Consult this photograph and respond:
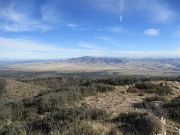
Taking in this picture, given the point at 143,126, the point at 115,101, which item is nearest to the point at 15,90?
the point at 115,101

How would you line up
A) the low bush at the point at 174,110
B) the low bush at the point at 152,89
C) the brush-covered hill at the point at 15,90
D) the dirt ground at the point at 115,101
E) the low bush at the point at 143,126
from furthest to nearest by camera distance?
the brush-covered hill at the point at 15,90 → the low bush at the point at 152,89 → the dirt ground at the point at 115,101 → the low bush at the point at 174,110 → the low bush at the point at 143,126

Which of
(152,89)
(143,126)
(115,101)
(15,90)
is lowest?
(15,90)

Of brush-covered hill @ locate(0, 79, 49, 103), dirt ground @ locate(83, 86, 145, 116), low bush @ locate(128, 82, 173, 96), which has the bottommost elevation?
brush-covered hill @ locate(0, 79, 49, 103)

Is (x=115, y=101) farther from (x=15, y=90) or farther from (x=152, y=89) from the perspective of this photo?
(x=15, y=90)

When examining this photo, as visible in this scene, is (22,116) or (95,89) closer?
(22,116)

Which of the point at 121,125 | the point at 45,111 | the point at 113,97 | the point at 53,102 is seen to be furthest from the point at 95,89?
the point at 121,125

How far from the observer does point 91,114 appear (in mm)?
10156

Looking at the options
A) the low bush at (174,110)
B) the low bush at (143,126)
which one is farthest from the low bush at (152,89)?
the low bush at (143,126)

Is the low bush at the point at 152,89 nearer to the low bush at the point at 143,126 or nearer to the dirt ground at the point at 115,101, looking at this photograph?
the dirt ground at the point at 115,101

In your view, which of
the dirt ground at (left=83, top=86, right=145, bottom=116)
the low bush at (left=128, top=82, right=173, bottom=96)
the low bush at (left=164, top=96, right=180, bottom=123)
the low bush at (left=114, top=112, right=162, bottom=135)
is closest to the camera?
the low bush at (left=114, top=112, right=162, bottom=135)

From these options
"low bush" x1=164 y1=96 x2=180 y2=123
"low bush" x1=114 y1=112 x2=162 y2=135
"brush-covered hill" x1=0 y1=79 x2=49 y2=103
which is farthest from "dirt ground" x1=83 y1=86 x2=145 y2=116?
"brush-covered hill" x1=0 y1=79 x2=49 y2=103

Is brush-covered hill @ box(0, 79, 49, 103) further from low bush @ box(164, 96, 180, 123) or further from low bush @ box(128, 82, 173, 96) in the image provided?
low bush @ box(164, 96, 180, 123)

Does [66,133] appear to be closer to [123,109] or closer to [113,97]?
[123,109]

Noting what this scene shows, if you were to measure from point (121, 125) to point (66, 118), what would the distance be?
192cm
